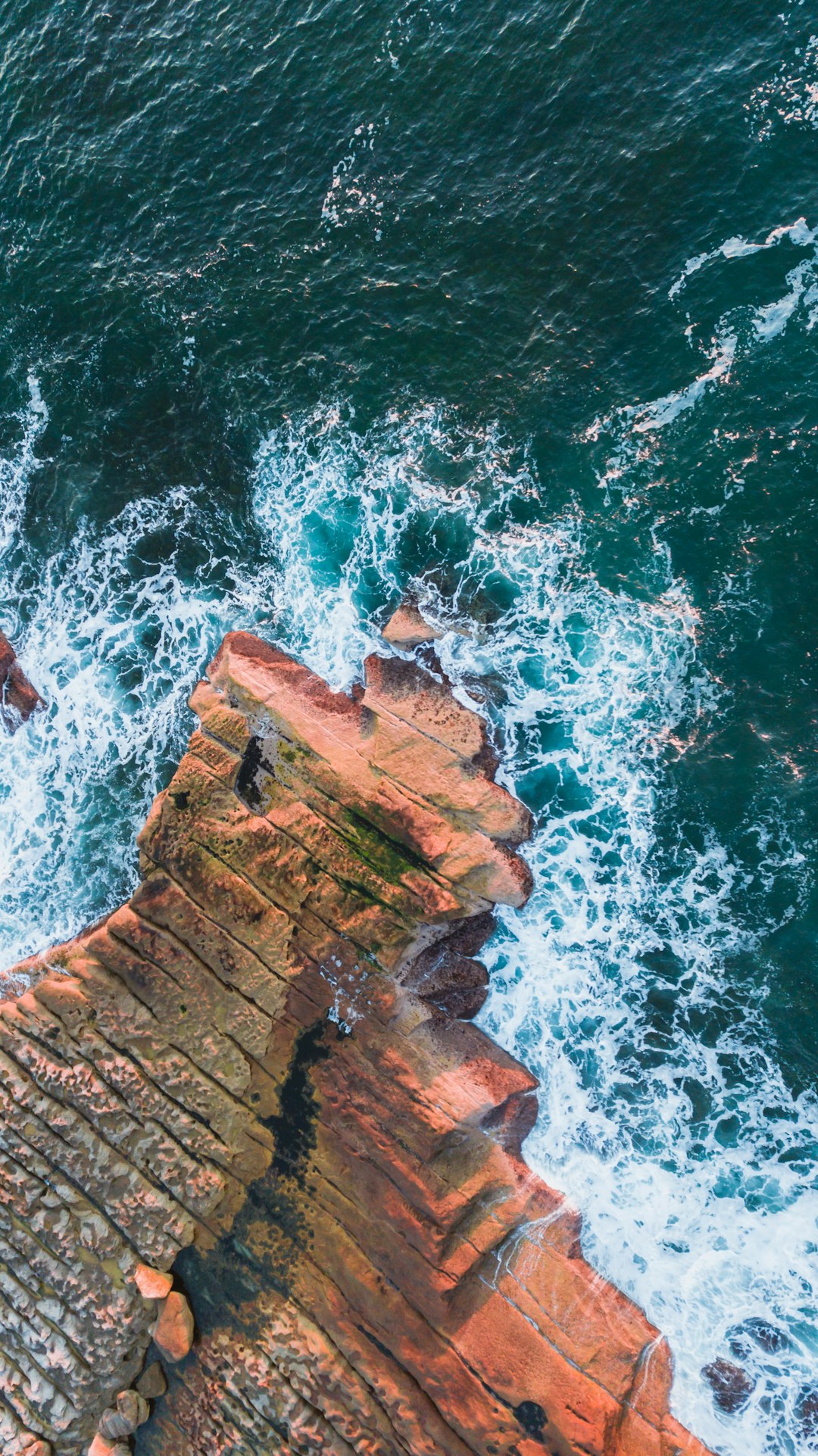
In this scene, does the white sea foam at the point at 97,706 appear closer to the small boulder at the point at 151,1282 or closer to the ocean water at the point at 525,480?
the ocean water at the point at 525,480

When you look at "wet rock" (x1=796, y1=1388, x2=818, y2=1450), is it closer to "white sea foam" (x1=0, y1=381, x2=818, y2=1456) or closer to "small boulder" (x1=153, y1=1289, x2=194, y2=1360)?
"white sea foam" (x1=0, y1=381, x2=818, y2=1456)

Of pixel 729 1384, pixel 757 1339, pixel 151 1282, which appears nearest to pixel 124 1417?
pixel 151 1282

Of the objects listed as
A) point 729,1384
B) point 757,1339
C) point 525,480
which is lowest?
point 729,1384

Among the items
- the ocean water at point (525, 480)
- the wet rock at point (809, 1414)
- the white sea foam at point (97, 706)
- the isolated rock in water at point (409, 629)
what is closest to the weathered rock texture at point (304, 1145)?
the isolated rock in water at point (409, 629)

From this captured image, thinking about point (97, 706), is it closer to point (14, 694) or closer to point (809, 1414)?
point (14, 694)

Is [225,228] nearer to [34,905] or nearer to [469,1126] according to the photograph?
[34,905]

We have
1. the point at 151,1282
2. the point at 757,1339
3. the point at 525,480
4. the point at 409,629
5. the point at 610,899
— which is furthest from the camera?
the point at 409,629
